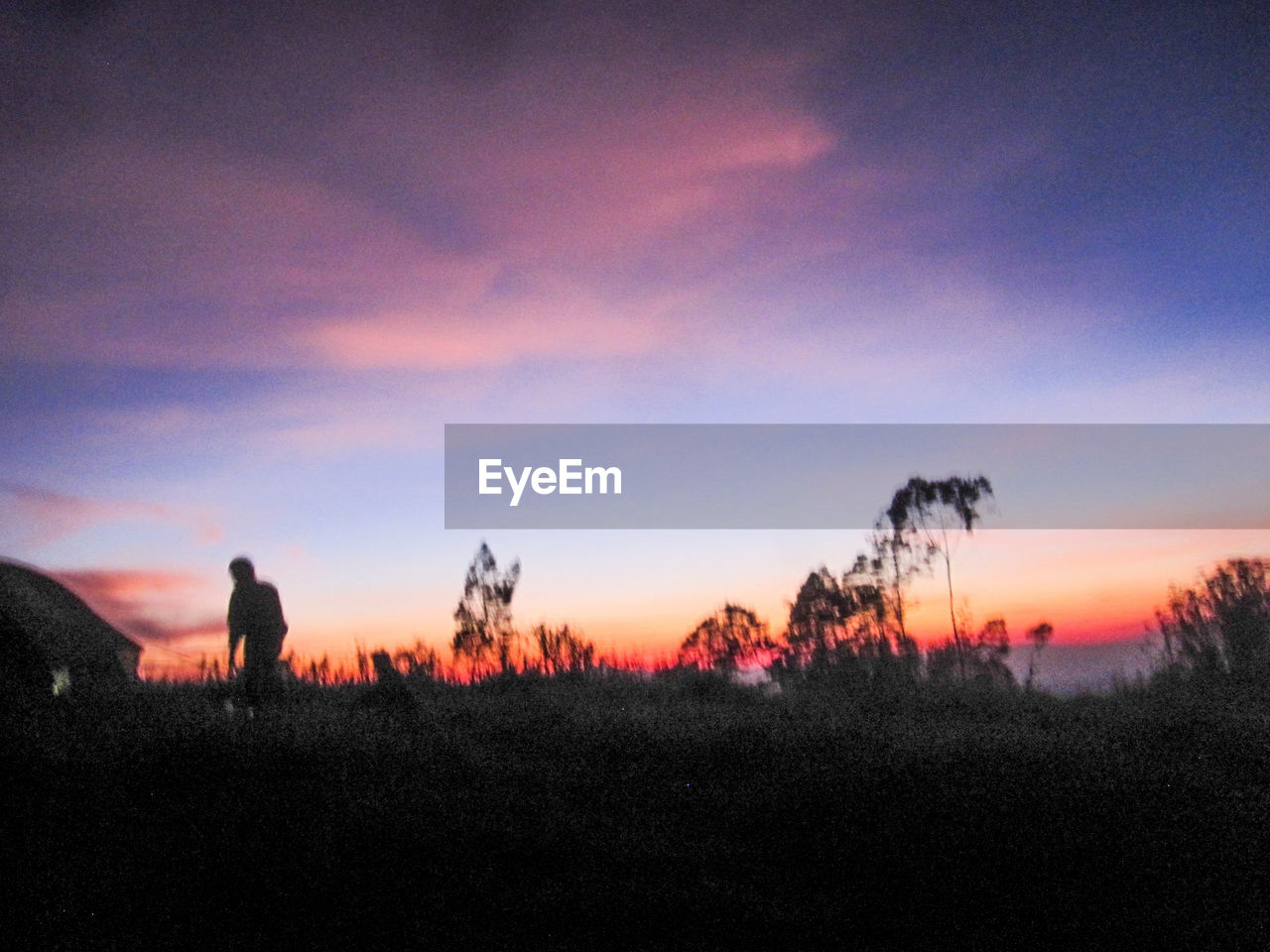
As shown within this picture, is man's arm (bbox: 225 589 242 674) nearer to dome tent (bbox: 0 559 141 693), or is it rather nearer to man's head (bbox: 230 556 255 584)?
man's head (bbox: 230 556 255 584)

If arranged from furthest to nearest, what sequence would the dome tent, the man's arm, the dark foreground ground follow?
the man's arm < the dome tent < the dark foreground ground

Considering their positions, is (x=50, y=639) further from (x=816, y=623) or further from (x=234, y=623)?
(x=816, y=623)

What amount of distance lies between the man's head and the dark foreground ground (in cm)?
161

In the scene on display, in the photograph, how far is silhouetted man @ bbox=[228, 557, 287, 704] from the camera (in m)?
11.0

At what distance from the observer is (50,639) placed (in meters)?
9.21

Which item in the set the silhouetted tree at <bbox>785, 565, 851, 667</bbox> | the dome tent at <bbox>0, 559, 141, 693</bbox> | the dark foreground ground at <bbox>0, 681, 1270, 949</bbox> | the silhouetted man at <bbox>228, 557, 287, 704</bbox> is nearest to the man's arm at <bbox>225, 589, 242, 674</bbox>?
the silhouetted man at <bbox>228, 557, 287, 704</bbox>

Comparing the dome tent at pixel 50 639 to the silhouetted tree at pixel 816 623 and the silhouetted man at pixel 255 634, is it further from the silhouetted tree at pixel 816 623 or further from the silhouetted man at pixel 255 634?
the silhouetted tree at pixel 816 623

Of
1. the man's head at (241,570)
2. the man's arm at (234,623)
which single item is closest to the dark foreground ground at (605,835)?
the man's arm at (234,623)

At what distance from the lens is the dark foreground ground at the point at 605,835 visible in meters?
5.55

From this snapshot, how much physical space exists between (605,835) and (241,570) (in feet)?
21.8

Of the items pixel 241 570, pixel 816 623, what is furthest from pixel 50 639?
pixel 816 623

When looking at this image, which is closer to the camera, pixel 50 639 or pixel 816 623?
pixel 50 639

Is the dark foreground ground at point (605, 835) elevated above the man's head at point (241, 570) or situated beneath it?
situated beneath

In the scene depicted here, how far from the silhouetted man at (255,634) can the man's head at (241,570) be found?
0.04ft
